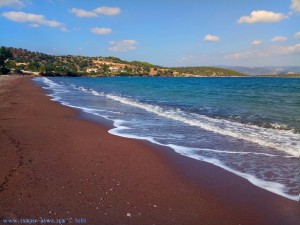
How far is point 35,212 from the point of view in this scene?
5.01 m

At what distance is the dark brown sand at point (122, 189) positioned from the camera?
512 cm

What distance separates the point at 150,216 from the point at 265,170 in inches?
151

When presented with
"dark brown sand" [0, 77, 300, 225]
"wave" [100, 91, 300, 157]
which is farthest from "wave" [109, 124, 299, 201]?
"wave" [100, 91, 300, 157]

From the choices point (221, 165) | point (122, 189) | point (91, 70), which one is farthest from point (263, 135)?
point (91, 70)

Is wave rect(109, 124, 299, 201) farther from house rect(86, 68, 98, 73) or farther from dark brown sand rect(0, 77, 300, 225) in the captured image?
house rect(86, 68, 98, 73)

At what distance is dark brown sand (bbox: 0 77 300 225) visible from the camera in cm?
512

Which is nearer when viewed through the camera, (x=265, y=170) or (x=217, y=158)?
(x=265, y=170)

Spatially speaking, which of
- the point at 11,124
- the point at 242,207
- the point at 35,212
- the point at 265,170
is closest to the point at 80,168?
the point at 35,212

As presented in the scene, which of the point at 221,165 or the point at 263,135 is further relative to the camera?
the point at 263,135

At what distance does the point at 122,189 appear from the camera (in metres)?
6.18

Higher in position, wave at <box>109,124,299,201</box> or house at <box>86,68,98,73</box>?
wave at <box>109,124,299,201</box>

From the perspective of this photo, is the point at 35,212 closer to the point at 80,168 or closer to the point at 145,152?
the point at 80,168

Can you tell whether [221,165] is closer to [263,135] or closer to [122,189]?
[122,189]

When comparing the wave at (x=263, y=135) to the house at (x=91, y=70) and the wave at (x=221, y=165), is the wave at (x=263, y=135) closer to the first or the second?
the wave at (x=221, y=165)
